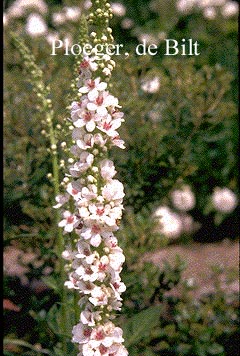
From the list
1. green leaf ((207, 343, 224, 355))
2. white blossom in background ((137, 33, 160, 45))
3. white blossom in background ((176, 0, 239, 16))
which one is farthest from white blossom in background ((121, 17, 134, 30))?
green leaf ((207, 343, 224, 355))

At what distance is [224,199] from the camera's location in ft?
19.2

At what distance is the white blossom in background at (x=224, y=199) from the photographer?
5.82 meters

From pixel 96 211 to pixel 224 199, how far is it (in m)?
3.83

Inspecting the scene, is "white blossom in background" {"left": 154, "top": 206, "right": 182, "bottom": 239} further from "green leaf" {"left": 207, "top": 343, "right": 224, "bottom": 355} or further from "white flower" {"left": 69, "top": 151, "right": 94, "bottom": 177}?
"white flower" {"left": 69, "top": 151, "right": 94, "bottom": 177}

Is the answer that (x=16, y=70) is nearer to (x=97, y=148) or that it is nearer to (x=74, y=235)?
(x=74, y=235)

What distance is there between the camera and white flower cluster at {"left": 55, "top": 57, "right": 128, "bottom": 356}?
2131mm

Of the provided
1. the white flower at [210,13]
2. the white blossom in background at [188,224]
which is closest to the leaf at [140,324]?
the white blossom in background at [188,224]

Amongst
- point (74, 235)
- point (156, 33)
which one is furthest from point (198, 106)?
point (156, 33)

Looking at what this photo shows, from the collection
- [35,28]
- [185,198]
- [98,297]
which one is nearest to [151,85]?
[98,297]

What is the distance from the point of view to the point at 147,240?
387cm

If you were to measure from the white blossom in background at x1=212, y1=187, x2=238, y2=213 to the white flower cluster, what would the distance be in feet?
12.1

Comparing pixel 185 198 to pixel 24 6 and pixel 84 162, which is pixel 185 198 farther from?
pixel 84 162

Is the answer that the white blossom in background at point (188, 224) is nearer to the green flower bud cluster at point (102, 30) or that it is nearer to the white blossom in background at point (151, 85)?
the white blossom in background at point (151, 85)

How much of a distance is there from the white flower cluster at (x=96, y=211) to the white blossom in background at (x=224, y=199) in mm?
3688
